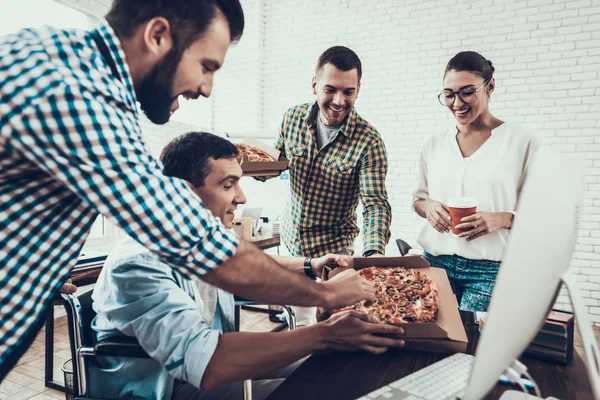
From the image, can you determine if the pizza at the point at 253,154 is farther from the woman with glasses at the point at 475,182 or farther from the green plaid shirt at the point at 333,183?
the woman with glasses at the point at 475,182

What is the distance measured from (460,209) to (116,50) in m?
1.28

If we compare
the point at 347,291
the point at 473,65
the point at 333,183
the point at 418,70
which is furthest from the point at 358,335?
the point at 418,70

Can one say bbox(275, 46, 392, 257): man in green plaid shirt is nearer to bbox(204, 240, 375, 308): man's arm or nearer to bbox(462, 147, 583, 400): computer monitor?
bbox(204, 240, 375, 308): man's arm

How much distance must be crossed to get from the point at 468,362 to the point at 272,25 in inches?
210

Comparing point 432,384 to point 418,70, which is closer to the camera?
point 432,384

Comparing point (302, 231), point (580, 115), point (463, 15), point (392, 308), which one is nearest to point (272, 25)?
point (463, 15)

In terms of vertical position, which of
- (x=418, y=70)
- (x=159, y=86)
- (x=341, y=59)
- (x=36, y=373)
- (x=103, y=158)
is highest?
(x=418, y=70)

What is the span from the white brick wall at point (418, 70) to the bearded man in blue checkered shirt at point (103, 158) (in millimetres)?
2978

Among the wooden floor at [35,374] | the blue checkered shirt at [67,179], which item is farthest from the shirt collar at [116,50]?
the wooden floor at [35,374]

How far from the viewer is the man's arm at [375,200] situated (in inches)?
76.1

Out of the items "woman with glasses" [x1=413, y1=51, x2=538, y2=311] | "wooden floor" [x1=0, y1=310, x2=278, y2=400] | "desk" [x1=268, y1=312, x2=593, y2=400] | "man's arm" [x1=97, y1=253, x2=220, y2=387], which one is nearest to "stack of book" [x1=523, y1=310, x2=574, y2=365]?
"desk" [x1=268, y1=312, x2=593, y2=400]

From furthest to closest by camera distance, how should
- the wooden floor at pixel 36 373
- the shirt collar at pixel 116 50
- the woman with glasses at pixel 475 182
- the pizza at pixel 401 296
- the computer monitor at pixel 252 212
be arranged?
the computer monitor at pixel 252 212, the wooden floor at pixel 36 373, the woman with glasses at pixel 475 182, the pizza at pixel 401 296, the shirt collar at pixel 116 50

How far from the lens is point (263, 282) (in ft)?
2.85

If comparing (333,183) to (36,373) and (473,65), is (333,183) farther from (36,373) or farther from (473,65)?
(36,373)
